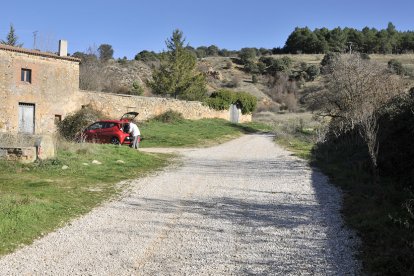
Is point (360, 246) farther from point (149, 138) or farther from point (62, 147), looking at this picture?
point (149, 138)

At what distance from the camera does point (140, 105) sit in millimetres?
34875

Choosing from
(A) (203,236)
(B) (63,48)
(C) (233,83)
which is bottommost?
(A) (203,236)

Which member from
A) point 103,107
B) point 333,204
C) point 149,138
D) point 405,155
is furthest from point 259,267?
point 103,107

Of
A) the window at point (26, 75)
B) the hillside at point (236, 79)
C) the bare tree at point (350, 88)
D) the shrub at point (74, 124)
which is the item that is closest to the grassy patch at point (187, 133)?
the shrub at point (74, 124)

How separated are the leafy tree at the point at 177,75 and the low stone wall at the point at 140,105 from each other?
3257mm

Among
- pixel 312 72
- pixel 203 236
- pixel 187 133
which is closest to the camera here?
pixel 203 236

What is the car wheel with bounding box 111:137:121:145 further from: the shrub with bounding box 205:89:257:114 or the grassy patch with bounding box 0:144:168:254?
the shrub with bounding box 205:89:257:114

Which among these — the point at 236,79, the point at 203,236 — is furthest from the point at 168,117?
the point at 236,79

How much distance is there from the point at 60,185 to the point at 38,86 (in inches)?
794

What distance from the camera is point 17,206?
765 cm

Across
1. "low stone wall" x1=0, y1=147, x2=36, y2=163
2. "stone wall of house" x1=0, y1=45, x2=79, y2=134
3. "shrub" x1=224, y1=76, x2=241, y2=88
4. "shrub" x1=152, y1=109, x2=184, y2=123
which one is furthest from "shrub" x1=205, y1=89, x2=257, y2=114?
"low stone wall" x1=0, y1=147, x2=36, y2=163

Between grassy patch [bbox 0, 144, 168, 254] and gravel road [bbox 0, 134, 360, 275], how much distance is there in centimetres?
42

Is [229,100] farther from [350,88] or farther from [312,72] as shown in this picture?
[312,72]

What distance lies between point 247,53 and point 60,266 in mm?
89173
